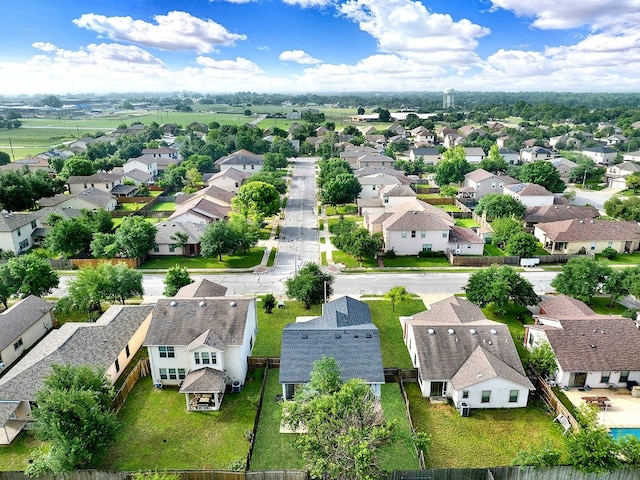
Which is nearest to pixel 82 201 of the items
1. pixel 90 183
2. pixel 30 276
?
pixel 90 183

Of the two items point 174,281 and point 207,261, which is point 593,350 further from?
point 207,261

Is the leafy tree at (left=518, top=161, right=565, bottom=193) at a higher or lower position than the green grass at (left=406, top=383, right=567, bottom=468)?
higher

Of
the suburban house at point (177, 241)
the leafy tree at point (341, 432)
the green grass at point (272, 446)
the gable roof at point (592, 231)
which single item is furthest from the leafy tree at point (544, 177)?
the leafy tree at point (341, 432)

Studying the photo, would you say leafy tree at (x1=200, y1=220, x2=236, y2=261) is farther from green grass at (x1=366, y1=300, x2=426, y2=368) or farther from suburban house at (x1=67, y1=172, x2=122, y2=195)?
suburban house at (x1=67, y1=172, x2=122, y2=195)

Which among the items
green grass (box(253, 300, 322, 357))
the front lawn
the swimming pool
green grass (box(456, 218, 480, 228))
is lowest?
green grass (box(456, 218, 480, 228))

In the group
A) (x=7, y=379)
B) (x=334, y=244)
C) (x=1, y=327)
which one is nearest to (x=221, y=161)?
(x=334, y=244)

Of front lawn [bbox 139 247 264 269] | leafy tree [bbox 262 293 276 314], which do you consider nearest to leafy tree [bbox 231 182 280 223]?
front lawn [bbox 139 247 264 269]

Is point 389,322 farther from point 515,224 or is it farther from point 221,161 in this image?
point 221,161
